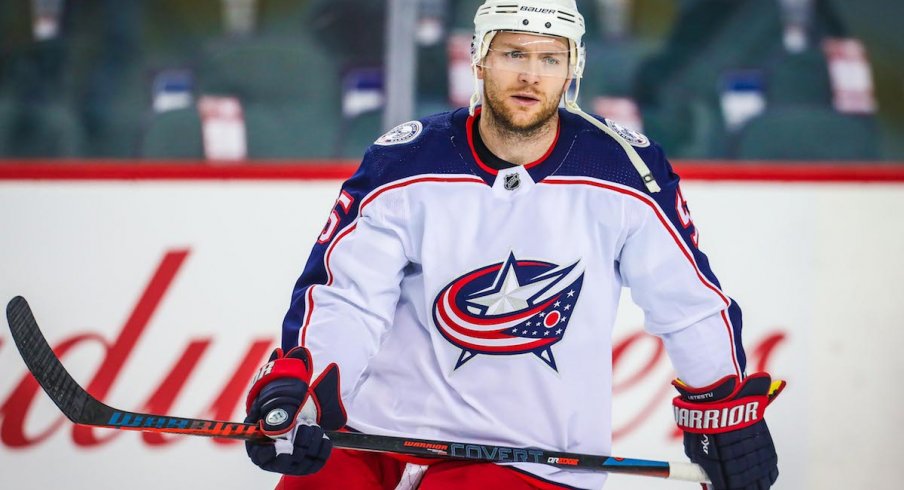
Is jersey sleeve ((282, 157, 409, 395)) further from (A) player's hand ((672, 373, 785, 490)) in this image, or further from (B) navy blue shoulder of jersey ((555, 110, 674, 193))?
(A) player's hand ((672, 373, 785, 490))

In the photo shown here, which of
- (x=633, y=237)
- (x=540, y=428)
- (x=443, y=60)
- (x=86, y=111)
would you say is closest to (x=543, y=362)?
(x=540, y=428)

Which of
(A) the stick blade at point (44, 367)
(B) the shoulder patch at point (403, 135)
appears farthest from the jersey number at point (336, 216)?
(A) the stick blade at point (44, 367)

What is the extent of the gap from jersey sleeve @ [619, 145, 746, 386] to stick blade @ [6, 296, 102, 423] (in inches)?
34.0

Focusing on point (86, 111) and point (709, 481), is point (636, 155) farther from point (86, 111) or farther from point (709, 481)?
point (86, 111)

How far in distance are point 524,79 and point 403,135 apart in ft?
0.71

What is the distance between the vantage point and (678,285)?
69.6 inches

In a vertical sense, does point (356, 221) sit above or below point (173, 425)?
above

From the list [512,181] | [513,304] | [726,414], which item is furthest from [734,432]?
[512,181]

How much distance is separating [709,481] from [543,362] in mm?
331

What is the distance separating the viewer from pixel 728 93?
312 centimetres

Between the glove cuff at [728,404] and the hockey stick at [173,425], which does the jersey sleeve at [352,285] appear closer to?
the hockey stick at [173,425]

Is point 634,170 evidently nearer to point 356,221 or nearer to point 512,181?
point 512,181

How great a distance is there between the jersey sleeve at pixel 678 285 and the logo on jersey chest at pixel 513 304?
0.11 meters

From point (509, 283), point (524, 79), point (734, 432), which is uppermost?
point (524, 79)
